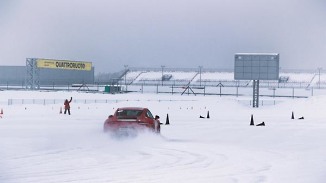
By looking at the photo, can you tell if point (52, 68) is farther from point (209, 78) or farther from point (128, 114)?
point (128, 114)

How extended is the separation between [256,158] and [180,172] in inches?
165

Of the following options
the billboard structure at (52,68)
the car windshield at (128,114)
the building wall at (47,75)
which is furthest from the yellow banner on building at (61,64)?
the car windshield at (128,114)

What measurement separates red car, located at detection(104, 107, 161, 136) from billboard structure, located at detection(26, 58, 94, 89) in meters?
81.7

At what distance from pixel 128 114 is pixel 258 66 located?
55.5 meters

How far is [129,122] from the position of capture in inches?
849

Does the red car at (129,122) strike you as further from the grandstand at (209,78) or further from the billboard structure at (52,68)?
the grandstand at (209,78)

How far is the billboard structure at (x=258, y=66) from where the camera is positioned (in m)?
76.0

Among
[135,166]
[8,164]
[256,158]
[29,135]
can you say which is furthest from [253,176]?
[29,135]

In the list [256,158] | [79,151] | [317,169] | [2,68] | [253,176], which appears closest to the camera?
[253,176]

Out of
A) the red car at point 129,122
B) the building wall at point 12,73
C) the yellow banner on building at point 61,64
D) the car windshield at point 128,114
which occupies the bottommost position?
the red car at point 129,122

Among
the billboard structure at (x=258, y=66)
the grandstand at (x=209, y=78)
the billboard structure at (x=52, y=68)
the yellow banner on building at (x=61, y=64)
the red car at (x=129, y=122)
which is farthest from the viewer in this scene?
the grandstand at (x=209, y=78)

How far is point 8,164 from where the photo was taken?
14641 mm

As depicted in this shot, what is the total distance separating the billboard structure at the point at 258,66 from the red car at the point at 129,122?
54.5 metres

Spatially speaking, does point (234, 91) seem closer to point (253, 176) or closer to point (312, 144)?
point (312, 144)
